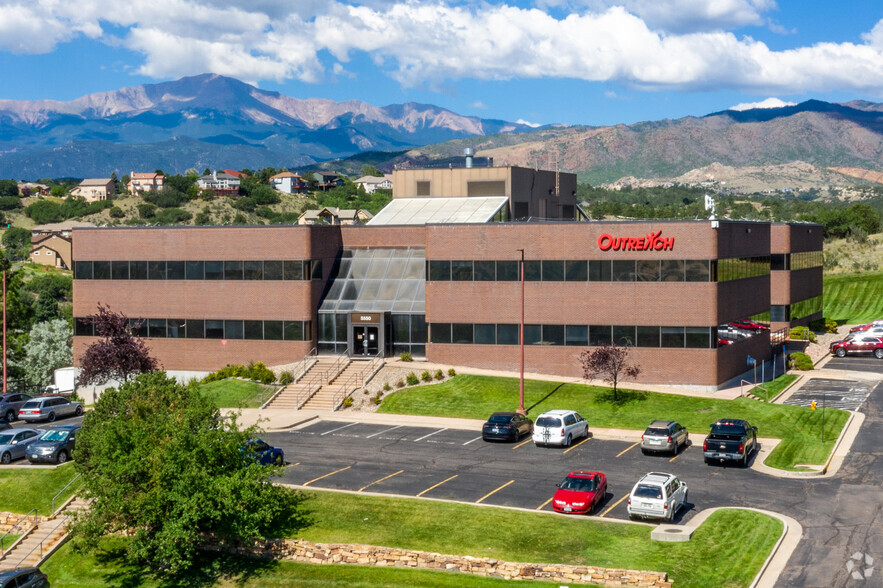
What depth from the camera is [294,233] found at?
→ 210ft

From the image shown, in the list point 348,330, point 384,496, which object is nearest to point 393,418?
point 348,330

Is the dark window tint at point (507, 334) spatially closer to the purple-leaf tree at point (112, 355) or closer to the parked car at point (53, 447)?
the purple-leaf tree at point (112, 355)

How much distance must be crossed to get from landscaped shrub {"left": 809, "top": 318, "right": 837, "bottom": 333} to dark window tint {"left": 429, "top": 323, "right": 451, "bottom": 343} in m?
41.9

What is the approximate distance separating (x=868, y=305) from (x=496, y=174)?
52.0 m

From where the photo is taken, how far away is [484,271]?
6172 cm

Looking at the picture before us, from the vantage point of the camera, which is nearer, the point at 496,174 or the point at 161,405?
the point at 161,405

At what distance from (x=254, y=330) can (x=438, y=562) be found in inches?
1397

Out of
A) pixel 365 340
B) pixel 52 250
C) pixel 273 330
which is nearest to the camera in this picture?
pixel 365 340

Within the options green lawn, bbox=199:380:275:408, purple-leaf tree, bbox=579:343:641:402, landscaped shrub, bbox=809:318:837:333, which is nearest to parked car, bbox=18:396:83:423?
green lawn, bbox=199:380:275:408

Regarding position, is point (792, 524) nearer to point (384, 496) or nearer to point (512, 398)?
point (384, 496)

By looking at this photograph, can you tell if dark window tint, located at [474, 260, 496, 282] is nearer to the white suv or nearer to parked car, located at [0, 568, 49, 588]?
the white suv

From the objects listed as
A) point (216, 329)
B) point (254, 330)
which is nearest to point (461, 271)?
point (254, 330)

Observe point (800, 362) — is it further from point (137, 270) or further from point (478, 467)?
point (137, 270)

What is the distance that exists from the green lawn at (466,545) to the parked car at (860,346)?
142ft
